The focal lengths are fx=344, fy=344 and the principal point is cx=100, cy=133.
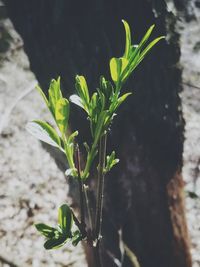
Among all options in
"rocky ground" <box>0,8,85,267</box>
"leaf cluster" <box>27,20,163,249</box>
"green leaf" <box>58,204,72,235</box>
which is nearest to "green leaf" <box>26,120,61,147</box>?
"leaf cluster" <box>27,20,163,249</box>

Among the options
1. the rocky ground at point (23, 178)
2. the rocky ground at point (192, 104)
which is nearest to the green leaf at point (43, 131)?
the rocky ground at point (23, 178)

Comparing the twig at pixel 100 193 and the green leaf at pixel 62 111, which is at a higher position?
the green leaf at pixel 62 111

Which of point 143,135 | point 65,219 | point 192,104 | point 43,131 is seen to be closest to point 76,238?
point 65,219

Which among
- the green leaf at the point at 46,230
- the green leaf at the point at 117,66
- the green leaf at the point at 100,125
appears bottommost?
the green leaf at the point at 46,230

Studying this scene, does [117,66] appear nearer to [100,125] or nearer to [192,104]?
[100,125]

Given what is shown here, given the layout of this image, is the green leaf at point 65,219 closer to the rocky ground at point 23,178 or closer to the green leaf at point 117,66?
the green leaf at point 117,66

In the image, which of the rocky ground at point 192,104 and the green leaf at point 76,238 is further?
the rocky ground at point 192,104
